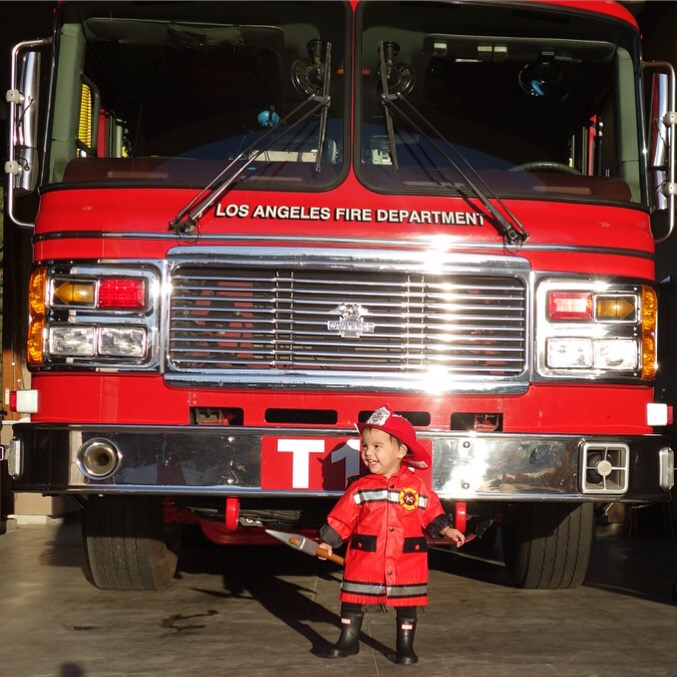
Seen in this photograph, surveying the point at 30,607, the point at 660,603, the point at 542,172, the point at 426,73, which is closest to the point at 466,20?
the point at 426,73

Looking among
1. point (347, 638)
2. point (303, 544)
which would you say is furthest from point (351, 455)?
point (347, 638)

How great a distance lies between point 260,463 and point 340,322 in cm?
73

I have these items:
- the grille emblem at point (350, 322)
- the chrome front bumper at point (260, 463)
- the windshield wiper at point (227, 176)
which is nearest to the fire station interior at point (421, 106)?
the windshield wiper at point (227, 176)

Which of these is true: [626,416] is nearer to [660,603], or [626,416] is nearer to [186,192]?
[660,603]

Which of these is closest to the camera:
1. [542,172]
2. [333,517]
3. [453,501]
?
[333,517]

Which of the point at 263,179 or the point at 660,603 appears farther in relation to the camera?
the point at 660,603

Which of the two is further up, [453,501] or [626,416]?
[626,416]

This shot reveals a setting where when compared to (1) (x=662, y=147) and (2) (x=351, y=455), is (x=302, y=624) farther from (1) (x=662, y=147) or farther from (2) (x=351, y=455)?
(1) (x=662, y=147)

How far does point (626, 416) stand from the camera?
5.64 meters

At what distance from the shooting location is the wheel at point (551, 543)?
626 cm

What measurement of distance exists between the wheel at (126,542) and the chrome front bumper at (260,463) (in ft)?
2.60

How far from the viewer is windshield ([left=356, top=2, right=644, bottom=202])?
232 inches

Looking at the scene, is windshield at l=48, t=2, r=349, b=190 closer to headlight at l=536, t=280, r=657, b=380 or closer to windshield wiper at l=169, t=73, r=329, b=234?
windshield wiper at l=169, t=73, r=329, b=234

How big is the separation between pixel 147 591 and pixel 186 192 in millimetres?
2359
